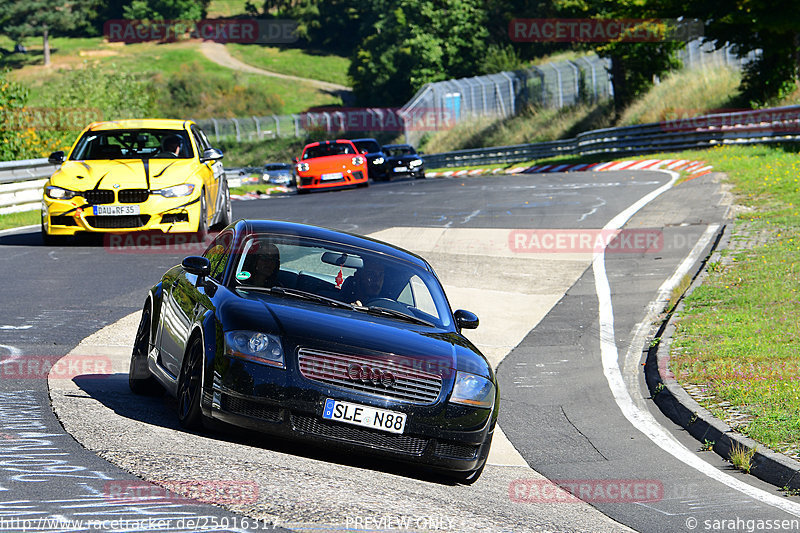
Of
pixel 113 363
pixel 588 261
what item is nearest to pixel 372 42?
pixel 588 261

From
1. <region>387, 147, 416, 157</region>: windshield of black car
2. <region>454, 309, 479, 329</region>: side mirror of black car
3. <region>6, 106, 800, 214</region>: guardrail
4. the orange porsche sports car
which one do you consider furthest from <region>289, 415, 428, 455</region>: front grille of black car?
<region>387, 147, 416, 157</region>: windshield of black car

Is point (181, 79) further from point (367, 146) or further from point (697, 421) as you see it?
point (697, 421)

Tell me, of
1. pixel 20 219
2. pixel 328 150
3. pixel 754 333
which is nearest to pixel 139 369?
pixel 754 333

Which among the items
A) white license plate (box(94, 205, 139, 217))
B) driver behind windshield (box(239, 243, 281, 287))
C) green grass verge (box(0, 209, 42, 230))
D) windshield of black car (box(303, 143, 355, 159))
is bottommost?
green grass verge (box(0, 209, 42, 230))

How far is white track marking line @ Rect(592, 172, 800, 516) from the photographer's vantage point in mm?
7324

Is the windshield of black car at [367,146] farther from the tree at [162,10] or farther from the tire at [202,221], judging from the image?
the tree at [162,10]

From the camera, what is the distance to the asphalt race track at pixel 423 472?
5.50 meters

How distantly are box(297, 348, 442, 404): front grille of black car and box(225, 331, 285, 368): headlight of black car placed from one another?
143 mm

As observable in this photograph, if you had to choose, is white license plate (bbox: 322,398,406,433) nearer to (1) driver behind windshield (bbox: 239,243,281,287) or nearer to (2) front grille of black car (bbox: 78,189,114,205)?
(1) driver behind windshield (bbox: 239,243,281,287)

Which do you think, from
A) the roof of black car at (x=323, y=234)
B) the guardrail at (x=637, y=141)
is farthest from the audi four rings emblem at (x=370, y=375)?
the guardrail at (x=637, y=141)

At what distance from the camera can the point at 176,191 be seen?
16.0m

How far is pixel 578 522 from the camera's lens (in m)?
6.42

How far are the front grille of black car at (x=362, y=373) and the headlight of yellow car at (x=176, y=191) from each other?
979 centimetres

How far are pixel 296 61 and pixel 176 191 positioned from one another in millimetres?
122172
